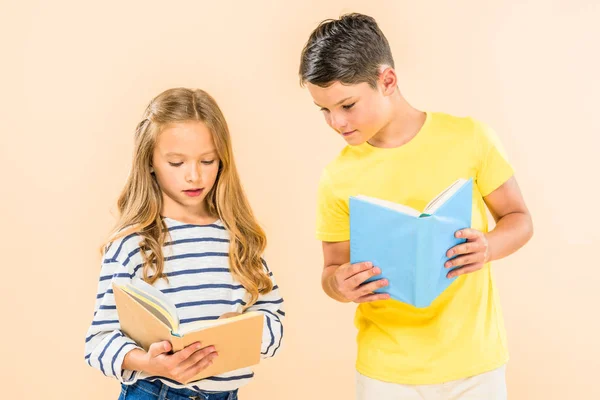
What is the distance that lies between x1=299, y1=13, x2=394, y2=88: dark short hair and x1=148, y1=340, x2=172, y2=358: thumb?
2.06 ft

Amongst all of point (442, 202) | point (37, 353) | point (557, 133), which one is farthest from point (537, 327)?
point (37, 353)

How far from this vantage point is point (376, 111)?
1736 mm

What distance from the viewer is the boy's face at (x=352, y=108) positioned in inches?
67.0

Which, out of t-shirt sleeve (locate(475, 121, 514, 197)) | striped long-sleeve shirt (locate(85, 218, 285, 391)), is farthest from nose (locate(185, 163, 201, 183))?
t-shirt sleeve (locate(475, 121, 514, 197))

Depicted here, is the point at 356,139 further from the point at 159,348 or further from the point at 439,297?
the point at 159,348

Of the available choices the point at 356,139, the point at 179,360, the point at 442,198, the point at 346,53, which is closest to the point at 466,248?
the point at 442,198

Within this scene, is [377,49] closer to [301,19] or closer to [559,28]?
[301,19]

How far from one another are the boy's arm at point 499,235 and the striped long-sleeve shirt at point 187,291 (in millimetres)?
458

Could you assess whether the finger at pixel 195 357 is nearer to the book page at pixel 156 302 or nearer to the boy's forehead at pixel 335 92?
the book page at pixel 156 302

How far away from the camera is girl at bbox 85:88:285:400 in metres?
1.71

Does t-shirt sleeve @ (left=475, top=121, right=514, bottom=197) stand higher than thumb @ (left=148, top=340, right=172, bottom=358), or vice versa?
t-shirt sleeve @ (left=475, top=121, right=514, bottom=197)

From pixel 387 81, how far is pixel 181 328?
0.71 m

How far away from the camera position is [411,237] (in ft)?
4.97

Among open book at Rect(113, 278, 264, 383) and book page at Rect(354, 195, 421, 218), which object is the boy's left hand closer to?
book page at Rect(354, 195, 421, 218)
